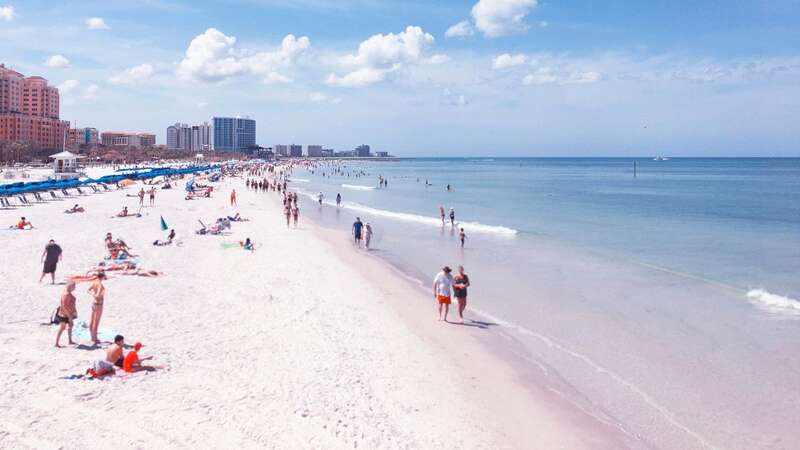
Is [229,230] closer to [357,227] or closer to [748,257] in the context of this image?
[357,227]

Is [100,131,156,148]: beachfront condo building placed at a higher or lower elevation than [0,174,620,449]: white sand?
higher

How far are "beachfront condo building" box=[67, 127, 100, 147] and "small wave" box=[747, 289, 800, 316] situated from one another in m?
119

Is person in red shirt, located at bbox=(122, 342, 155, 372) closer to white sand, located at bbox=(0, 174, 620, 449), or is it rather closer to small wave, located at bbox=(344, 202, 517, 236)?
white sand, located at bbox=(0, 174, 620, 449)

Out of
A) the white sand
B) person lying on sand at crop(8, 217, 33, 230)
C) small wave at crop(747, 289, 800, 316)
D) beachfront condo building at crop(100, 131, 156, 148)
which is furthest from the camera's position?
beachfront condo building at crop(100, 131, 156, 148)

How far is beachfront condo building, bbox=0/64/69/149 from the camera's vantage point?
3848 inches

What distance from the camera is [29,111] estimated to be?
119500mm

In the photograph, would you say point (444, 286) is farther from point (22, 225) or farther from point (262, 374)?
point (22, 225)

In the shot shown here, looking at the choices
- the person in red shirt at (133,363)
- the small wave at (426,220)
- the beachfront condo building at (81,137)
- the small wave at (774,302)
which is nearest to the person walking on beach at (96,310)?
the person in red shirt at (133,363)

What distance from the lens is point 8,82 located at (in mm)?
112312

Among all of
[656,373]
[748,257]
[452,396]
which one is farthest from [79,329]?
[748,257]

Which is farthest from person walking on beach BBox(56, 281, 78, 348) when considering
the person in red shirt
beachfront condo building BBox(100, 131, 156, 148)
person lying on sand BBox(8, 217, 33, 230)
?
beachfront condo building BBox(100, 131, 156, 148)

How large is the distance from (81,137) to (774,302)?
151638 mm

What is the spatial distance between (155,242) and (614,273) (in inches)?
559

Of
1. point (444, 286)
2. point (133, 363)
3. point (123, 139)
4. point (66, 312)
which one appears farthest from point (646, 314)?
point (123, 139)
